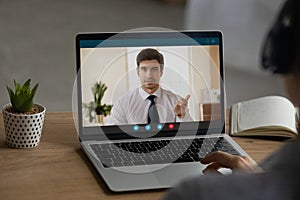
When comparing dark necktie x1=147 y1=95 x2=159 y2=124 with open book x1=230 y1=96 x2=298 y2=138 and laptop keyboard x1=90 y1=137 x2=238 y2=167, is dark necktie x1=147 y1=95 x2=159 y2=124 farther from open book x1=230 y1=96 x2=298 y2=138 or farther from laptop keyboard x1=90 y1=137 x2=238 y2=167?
open book x1=230 y1=96 x2=298 y2=138

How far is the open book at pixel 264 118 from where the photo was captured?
1.74 meters

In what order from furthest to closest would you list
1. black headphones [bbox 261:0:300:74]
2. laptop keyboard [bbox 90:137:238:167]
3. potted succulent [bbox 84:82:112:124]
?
potted succulent [bbox 84:82:112:124]
laptop keyboard [bbox 90:137:238:167]
black headphones [bbox 261:0:300:74]

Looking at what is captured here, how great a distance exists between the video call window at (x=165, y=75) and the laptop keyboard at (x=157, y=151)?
3.0 inches

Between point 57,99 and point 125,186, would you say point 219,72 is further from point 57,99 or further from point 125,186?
point 57,99

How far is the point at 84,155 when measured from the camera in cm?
159

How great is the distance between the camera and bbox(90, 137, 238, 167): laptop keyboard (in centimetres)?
154

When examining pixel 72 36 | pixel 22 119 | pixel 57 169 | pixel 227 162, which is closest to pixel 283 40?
pixel 227 162

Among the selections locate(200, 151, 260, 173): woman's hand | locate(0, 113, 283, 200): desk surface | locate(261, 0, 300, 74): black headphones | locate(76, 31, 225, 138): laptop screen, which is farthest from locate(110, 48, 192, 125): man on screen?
locate(261, 0, 300, 74): black headphones

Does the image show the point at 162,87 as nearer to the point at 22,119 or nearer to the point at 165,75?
the point at 165,75

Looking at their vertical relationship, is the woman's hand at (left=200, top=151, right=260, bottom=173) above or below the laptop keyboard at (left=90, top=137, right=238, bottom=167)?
above

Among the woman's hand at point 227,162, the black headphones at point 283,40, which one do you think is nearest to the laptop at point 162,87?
the woman's hand at point 227,162

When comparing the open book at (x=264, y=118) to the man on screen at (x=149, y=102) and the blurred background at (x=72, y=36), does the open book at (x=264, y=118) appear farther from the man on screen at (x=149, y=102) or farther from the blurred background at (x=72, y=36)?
the blurred background at (x=72, y=36)

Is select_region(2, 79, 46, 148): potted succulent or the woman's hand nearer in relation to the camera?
the woman's hand

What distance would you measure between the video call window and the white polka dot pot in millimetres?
117
